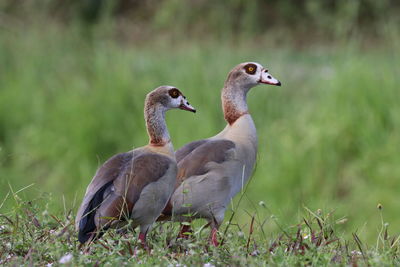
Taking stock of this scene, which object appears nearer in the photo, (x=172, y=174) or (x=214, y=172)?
(x=172, y=174)

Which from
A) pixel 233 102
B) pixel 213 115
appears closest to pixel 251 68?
pixel 233 102

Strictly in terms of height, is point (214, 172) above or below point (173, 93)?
below

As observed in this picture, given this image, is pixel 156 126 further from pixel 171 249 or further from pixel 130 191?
pixel 171 249

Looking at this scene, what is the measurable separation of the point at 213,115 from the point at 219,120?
0.35ft

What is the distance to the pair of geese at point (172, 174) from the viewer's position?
4.86 metres

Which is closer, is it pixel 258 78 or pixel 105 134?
pixel 258 78

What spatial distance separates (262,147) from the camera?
10.1m

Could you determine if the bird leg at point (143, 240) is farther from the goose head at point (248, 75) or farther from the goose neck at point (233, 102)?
the goose head at point (248, 75)

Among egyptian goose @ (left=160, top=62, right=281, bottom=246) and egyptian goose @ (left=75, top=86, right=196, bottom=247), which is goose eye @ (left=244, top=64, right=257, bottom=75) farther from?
egyptian goose @ (left=75, top=86, right=196, bottom=247)

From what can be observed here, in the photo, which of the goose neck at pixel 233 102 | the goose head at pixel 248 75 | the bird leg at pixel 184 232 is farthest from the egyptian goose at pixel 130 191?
the goose head at pixel 248 75

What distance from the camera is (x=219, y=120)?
34.5 ft

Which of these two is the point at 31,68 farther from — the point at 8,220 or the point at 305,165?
the point at 8,220

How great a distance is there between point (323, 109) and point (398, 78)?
0.93 metres

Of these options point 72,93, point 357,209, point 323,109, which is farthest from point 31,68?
point 357,209
